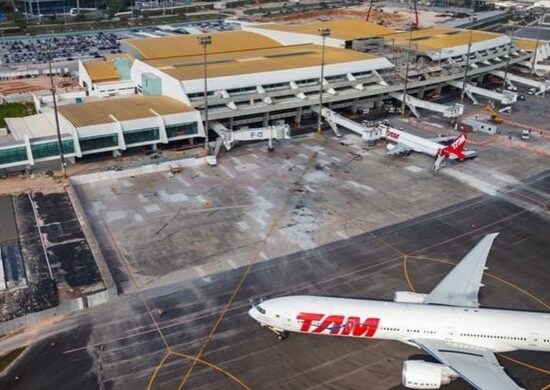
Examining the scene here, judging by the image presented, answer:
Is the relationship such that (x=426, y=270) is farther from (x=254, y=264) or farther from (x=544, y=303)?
(x=254, y=264)

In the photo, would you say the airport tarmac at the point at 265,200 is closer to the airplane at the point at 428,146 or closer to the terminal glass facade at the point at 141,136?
the airplane at the point at 428,146

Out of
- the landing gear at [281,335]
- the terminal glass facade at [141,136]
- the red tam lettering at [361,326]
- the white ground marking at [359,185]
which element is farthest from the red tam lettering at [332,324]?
the terminal glass facade at [141,136]

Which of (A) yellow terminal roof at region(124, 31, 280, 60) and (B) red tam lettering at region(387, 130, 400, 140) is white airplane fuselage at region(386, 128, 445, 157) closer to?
(B) red tam lettering at region(387, 130, 400, 140)

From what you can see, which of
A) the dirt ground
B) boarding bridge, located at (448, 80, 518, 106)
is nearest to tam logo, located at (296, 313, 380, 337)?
boarding bridge, located at (448, 80, 518, 106)

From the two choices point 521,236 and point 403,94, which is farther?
point 403,94

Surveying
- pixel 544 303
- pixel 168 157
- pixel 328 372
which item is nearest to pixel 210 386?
pixel 328 372

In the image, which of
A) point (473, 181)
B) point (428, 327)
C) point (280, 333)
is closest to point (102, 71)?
point (473, 181)

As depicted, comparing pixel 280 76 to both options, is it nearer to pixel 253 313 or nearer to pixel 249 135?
pixel 249 135
